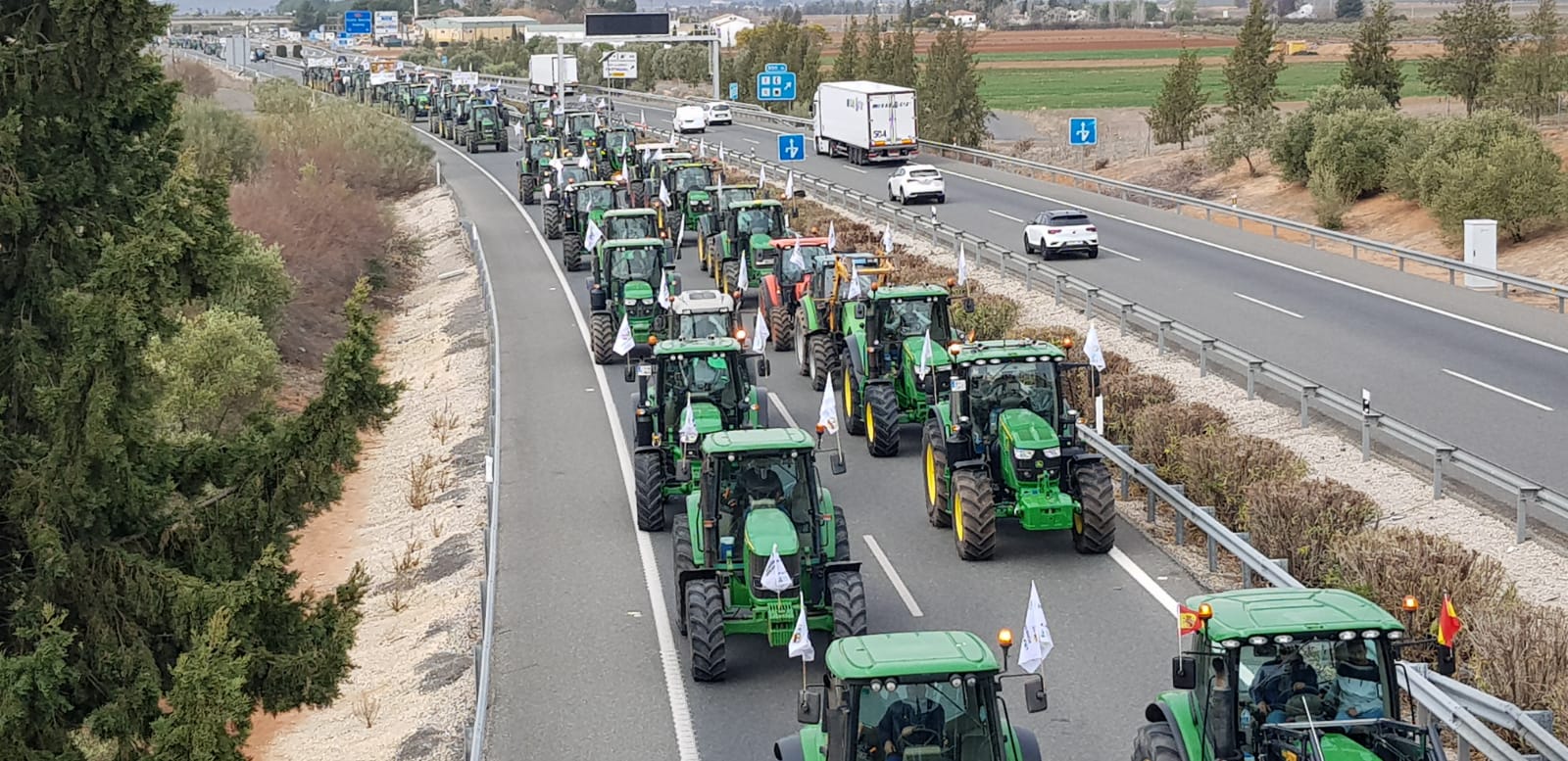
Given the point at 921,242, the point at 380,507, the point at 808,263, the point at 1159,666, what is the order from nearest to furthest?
1. the point at 1159,666
2. the point at 380,507
3. the point at 808,263
4. the point at 921,242

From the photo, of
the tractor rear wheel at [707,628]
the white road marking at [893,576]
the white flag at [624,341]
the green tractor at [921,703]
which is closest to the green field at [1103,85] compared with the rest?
the white flag at [624,341]

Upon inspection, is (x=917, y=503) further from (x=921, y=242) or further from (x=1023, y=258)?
(x=921, y=242)

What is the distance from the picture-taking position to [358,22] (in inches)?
5699

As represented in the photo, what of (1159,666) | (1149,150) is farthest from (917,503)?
(1149,150)

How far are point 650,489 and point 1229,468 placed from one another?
23.9 ft

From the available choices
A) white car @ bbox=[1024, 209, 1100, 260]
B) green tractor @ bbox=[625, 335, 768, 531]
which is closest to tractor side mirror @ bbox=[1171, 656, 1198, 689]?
green tractor @ bbox=[625, 335, 768, 531]

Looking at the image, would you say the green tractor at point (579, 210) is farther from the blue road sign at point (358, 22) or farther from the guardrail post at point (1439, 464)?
the blue road sign at point (358, 22)

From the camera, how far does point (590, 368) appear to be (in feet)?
115

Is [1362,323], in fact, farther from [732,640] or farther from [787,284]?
[732,640]

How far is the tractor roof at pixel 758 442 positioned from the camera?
57.4 feet

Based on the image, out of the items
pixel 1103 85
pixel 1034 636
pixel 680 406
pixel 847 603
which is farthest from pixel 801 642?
pixel 1103 85

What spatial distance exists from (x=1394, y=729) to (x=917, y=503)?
12.8 metres

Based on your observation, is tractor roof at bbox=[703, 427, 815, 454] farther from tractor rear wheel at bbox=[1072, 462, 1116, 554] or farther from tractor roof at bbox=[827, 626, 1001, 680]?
tractor roof at bbox=[827, 626, 1001, 680]

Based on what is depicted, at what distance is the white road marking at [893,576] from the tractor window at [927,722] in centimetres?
687
